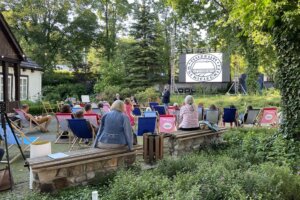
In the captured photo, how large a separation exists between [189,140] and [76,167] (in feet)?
→ 9.82

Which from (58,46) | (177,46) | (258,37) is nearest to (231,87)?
(177,46)

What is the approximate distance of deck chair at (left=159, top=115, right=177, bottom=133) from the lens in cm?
934

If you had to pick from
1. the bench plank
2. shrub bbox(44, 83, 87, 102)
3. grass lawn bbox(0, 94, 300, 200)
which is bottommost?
grass lawn bbox(0, 94, 300, 200)

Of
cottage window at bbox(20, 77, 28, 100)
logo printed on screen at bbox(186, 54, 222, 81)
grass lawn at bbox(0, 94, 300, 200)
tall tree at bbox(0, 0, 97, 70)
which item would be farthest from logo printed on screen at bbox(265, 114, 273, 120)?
tall tree at bbox(0, 0, 97, 70)

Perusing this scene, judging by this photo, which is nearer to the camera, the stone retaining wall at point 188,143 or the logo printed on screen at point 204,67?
the stone retaining wall at point 188,143

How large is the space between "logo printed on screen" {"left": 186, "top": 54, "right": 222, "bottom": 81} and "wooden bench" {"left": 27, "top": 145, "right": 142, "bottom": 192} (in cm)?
2289

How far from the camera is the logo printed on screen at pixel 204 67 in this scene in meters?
27.6

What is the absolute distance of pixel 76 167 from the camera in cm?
494

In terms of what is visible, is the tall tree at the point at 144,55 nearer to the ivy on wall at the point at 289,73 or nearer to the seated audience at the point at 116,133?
the ivy on wall at the point at 289,73

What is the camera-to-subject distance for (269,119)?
37.8ft

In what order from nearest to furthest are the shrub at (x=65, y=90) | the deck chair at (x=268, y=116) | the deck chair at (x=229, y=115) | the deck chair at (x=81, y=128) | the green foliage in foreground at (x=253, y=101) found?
1. the deck chair at (x=81, y=128)
2. the deck chair at (x=268, y=116)
3. the deck chair at (x=229, y=115)
4. the green foliage in foreground at (x=253, y=101)
5. the shrub at (x=65, y=90)

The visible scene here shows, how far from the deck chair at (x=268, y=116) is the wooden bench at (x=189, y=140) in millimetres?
3914

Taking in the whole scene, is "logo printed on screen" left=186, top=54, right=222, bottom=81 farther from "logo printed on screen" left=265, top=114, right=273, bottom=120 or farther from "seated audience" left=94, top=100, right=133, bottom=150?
"seated audience" left=94, top=100, right=133, bottom=150

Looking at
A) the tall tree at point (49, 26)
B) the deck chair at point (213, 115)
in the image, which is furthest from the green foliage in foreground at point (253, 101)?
the tall tree at point (49, 26)
